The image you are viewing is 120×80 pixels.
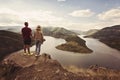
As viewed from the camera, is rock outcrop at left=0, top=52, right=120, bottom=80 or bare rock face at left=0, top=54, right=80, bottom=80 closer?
bare rock face at left=0, top=54, right=80, bottom=80

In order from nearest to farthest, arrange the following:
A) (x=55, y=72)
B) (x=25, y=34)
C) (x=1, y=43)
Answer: (x=55, y=72) < (x=25, y=34) < (x=1, y=43)

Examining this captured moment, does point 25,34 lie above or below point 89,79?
above

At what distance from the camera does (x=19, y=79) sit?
1568cm

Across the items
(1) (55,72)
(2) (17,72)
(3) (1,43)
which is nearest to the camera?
(1) (55,72)

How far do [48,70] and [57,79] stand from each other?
5.68 ft

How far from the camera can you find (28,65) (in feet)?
58.7

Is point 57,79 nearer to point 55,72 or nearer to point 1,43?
point 55,72

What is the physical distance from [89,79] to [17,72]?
7.59 meters

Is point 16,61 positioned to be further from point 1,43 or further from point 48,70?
point 1,43

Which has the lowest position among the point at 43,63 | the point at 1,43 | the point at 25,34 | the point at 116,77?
the point at 1,43

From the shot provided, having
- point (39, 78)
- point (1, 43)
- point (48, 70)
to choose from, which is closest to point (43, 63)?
point (48, 70)

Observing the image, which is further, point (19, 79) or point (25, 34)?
point (25, 34)

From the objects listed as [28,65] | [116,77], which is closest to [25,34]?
[28,65]

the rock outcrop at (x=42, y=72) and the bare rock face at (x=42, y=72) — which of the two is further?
the rock outcrop at (x=42, y=72)
